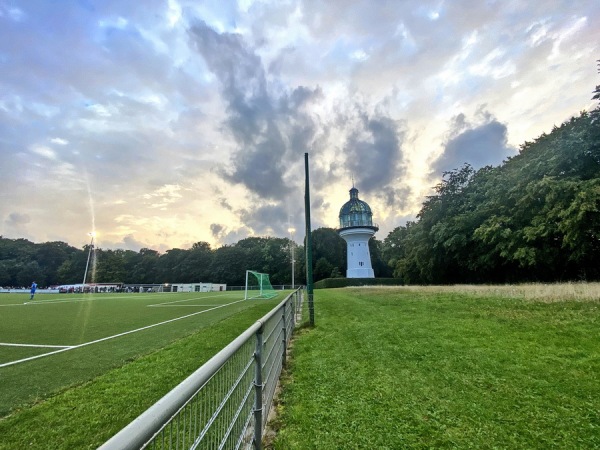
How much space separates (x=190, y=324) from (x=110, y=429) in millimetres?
8642

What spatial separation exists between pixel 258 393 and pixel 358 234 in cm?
5940

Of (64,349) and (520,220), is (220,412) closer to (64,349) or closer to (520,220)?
(64,349)

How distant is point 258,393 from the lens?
3.07m

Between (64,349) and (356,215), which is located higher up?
(356,215)

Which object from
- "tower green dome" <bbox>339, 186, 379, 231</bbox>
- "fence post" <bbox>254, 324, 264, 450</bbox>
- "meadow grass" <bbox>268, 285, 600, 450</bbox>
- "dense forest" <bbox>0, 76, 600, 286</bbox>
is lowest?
"meadow grass" <bbox>268, 285, 600, 450</bbox>

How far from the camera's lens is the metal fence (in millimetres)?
994

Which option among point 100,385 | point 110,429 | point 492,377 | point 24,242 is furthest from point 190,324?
point 24,242

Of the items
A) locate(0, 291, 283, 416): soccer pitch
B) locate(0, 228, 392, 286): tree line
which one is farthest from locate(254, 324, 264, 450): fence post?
locate(0, 228, 392, 286): tree line

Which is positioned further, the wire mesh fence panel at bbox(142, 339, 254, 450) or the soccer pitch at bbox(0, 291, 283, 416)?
the soccer pitch at bbox(0, 291, 283, 416)

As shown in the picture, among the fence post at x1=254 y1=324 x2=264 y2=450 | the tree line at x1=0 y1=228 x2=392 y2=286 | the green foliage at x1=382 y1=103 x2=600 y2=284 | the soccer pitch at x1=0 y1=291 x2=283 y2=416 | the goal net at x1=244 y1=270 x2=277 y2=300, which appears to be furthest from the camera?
the tree line at x1=0 y1=228 x2=392 y2=286

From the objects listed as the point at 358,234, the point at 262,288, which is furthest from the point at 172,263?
the point at 262,288

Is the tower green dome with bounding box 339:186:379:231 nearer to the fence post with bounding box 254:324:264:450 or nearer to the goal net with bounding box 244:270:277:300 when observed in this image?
the goal net with bounding box 244:270:277:300

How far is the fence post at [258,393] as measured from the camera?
2.98 metres

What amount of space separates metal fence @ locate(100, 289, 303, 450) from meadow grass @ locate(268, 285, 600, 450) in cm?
91
